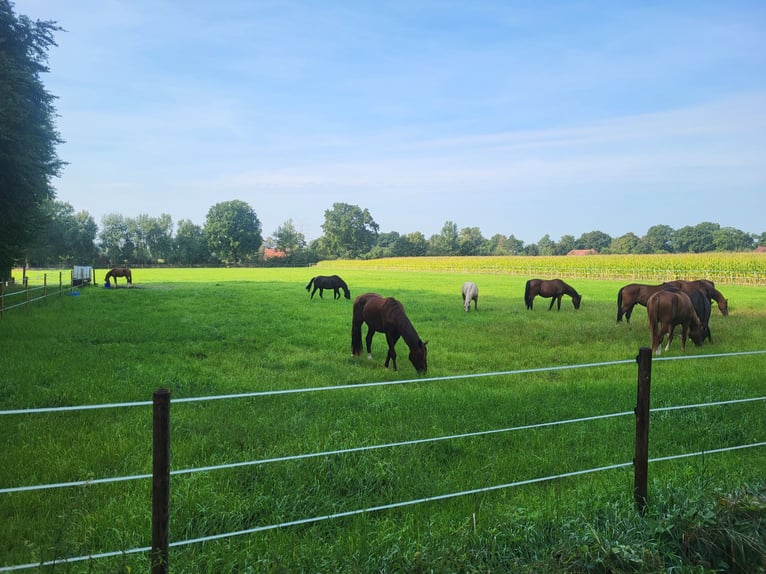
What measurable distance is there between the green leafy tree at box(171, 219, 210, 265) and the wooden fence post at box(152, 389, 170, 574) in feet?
353

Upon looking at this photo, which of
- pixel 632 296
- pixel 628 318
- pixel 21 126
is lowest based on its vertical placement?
pixel 628 318

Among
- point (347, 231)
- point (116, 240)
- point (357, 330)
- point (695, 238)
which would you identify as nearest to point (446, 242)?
point (347, 231)

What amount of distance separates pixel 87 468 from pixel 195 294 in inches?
893

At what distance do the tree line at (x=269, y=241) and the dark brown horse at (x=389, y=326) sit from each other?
3158 inches

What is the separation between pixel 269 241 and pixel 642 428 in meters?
139

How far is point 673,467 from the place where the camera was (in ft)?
16.6

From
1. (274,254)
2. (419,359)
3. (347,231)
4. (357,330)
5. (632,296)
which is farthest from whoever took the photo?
(347,231)

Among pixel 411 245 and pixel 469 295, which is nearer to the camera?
pixel 469 295

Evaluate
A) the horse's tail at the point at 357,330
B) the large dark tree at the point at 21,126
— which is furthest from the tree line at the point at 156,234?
the horse's tail at the point at 357,330

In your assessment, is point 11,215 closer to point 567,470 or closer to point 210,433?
point 210,433

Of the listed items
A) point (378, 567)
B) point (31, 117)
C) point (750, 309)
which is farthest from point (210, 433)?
point (750, 309)

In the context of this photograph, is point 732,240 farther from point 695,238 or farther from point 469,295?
point 469,295

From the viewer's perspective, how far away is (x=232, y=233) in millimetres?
107438

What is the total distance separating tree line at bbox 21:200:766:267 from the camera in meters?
90.7
